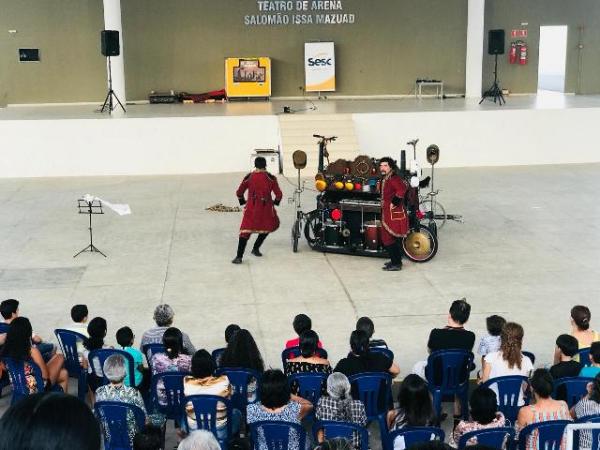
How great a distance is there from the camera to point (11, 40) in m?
21.0

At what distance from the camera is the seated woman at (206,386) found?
5.28 meters

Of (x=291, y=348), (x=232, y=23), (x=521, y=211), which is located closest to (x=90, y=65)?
(x=232, y=23)

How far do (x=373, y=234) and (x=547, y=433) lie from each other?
19.4 ft

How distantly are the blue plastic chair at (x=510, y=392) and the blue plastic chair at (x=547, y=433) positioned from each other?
75 centimetres

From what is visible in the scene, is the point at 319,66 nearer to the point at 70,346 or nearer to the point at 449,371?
the point at 70,346

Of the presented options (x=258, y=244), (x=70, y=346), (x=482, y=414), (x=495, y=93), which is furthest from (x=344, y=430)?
(x=495, y=93)

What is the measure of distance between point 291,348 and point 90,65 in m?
16.4

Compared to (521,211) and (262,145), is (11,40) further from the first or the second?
Answer: (521,211)

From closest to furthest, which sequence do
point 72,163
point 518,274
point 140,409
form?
point 140,409, point 518,274, point 72,163

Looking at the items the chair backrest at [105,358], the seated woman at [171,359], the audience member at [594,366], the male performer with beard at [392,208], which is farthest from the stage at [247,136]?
the audience member at [594,366]

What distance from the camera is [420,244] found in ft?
33.8

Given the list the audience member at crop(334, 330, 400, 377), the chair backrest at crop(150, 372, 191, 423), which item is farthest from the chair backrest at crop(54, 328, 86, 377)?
the audience member at crop(334, 330, 400, 377)

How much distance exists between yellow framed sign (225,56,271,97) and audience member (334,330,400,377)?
15.7 metres

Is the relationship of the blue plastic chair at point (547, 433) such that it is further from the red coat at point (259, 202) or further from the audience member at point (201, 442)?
the red coat at point (259, 202)
